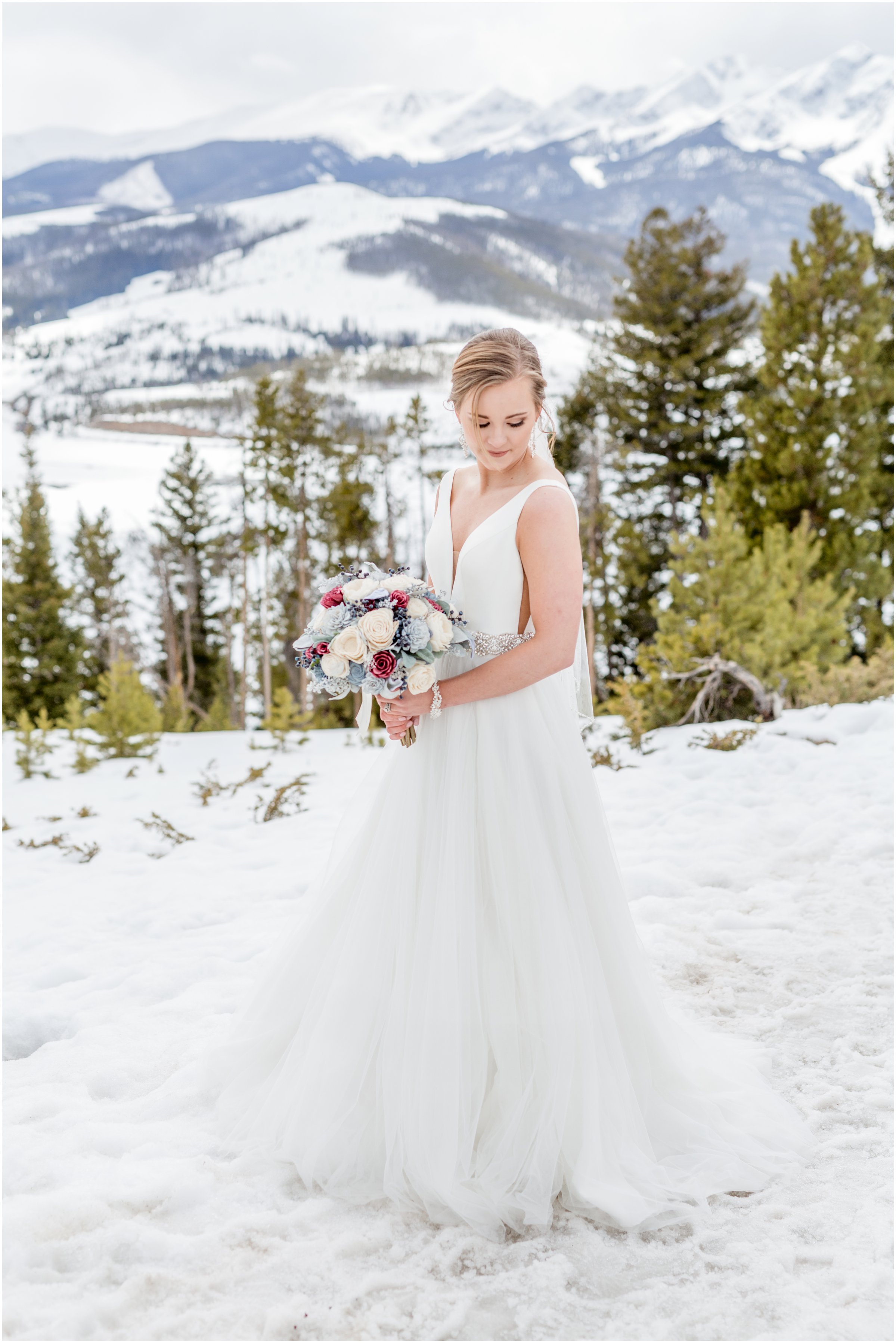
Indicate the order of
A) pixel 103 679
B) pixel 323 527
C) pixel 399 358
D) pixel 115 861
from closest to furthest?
1. pixel 115 861
2. pixel 103 679
3. pixel 323 527
4. pixel 399 358

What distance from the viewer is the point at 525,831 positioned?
99.0 inches

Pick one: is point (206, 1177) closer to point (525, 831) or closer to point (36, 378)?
point (525, 831)

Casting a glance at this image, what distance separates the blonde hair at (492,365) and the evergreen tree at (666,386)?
80.4 feet

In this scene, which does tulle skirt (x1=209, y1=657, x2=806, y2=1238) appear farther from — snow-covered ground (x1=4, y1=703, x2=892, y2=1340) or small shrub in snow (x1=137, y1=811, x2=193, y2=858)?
small shrub in snow (x1=137, y1=811, x2=193, y2=858)

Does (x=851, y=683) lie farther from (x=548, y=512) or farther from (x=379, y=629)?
(x=379, y=629)


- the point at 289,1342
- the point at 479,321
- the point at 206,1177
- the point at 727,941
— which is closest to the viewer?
the point at 289,1342

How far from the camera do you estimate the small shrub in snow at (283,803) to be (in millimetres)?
6258

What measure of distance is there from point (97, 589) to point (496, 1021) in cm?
3881

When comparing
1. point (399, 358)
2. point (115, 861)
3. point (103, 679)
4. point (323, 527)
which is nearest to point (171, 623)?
point (323, 527)

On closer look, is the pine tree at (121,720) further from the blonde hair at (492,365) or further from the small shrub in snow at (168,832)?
the blonde hair at (492,365)

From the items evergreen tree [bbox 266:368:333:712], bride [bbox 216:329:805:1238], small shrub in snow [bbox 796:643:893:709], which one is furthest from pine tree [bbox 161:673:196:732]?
evergreen tree [bbox 266:368:333:712]

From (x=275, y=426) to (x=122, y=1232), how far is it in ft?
94.0

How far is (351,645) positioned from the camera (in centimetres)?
229

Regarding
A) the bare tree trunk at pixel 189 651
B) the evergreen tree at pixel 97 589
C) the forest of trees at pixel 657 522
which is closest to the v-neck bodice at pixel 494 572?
the forest of trees at pixel 657 522
